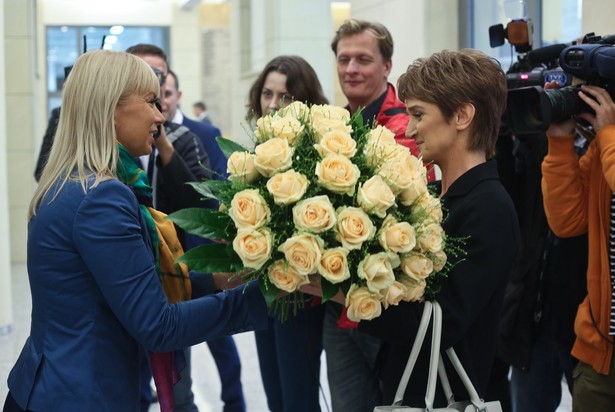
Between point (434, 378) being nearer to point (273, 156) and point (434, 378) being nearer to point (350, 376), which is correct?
point (273, 156)

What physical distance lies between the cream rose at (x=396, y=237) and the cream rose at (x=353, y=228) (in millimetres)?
30

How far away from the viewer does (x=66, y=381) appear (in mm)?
1991

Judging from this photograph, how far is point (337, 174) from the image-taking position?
5.92ft

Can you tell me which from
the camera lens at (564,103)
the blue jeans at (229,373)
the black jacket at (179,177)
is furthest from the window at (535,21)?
the camera lens at (564,103)

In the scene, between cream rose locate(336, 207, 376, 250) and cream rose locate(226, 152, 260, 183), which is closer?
cream rose locate(336, 207, 376, 250)

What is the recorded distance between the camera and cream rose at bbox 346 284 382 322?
1.83 meters

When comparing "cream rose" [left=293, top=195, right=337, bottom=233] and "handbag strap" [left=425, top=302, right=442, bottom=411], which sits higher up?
"cream rose" [left=293, top=195, right=337, bottom=233]

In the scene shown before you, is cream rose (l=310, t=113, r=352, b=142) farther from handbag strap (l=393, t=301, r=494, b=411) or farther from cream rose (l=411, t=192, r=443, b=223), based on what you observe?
handbag strap (l=393, t=301, r=494, b=411)

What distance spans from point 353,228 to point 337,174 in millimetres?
118

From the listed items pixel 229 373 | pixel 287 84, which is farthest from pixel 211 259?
pixel 229 373

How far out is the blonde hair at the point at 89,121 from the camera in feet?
6.72

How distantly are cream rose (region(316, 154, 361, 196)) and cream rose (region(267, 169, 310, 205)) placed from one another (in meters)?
0.04

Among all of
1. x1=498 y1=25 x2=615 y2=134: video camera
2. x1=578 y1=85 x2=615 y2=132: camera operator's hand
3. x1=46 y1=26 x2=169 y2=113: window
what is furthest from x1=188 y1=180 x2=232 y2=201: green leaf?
x1=46 y1=26 x2=169 y2=113: window

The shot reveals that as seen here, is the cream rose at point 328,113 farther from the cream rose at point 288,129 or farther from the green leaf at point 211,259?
the green leaf at point 211,259
